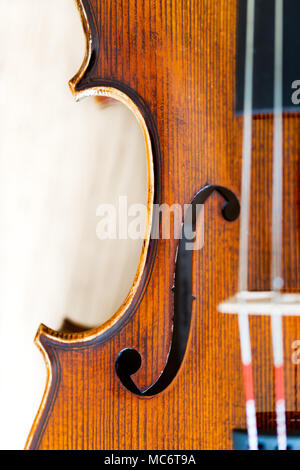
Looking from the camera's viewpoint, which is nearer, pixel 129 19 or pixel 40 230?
pixel 129 19

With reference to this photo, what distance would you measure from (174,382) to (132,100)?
365mm

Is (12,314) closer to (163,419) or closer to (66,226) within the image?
(66,226)

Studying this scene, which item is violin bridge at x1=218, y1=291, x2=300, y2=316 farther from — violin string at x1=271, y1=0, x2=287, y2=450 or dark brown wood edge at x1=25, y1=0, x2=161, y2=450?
dark brown wood edge at x1=25, y1=0, x2=161, y2=450

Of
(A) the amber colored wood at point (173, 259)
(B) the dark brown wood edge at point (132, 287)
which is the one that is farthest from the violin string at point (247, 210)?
(B) the dark brown wood edge at point (132, 287)

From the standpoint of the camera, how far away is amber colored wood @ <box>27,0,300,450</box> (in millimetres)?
464

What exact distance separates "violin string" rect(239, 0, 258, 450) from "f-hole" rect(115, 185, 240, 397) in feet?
0.20

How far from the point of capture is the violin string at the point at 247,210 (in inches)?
20.2

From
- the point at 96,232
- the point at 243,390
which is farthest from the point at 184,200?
the point at 243,390

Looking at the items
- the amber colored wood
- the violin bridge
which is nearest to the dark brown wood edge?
the amber colored wood

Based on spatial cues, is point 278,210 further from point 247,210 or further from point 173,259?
point 173,259

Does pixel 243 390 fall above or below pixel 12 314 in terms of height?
below

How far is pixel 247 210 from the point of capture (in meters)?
0.52

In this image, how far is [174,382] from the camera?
0.48 metres
